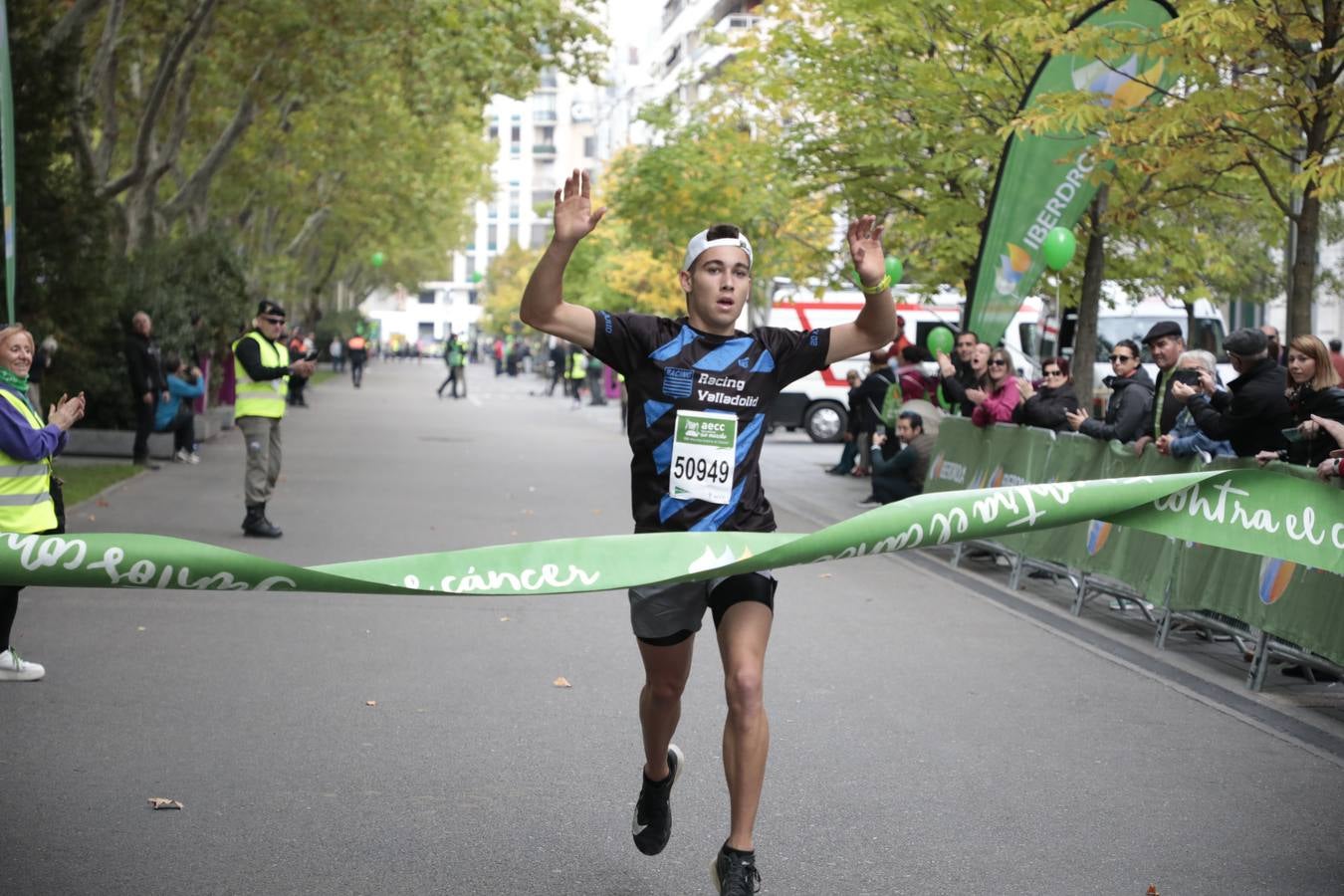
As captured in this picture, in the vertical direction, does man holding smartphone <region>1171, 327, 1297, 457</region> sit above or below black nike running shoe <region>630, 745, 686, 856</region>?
above

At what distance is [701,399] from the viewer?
5.21 metres

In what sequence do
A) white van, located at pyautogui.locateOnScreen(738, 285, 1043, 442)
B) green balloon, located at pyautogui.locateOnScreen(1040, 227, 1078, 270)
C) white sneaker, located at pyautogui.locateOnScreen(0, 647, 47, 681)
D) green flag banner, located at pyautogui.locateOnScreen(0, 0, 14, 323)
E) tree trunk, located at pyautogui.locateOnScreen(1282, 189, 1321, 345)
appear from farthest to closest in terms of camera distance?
white van, located at pyautogui.locateOnScreen(738, 285, 1043, 442), green balloon, located at pyautogui.locateOnScreen(1040, 227, 1078, 270), tree trunk, located at pyautogui.locateOnScreen(1282, 189, 1321, 345), green flag banner, located at pyautogui.locateOnScreen(0, 0, 14, 323), white sneaker, located at pyautogui.locateOnScreen(0, 647, 47, 681)

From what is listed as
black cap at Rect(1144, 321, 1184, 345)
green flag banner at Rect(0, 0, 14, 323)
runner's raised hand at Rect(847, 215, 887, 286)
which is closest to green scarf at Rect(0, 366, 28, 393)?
runner's raised hand at Rect(847, 215, 887, 286)

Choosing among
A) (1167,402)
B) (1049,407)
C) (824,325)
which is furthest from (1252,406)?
(824,325)

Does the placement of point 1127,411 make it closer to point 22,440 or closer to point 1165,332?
point 1165,332

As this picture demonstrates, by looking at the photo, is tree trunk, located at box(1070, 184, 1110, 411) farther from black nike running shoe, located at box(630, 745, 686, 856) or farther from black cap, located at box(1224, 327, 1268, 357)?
black nike running shoe, located at box(630, 745, 686, 856)

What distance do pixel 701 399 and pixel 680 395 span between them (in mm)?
62

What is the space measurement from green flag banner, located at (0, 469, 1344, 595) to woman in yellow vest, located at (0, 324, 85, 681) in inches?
109

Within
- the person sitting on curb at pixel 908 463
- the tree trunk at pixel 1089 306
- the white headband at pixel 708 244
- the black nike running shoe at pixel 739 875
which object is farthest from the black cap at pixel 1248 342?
the tree trunk at pixel 1089 306

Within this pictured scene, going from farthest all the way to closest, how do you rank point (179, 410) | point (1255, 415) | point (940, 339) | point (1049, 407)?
1. point (179, 410)
2. point (940, 339)
3. point (1049, 407)
4. point (1255, 415)

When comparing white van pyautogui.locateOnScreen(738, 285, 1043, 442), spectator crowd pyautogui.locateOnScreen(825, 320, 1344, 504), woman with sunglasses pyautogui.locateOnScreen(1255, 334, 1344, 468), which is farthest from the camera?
white van pyautogui.locateOnScreen(738, 285, 1043, 442)

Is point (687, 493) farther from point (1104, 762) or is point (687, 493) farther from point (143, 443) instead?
point (143, 443)

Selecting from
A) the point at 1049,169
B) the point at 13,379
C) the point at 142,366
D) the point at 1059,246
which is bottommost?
the point at 142,366

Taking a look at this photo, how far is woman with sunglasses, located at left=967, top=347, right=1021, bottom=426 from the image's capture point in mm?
14195
